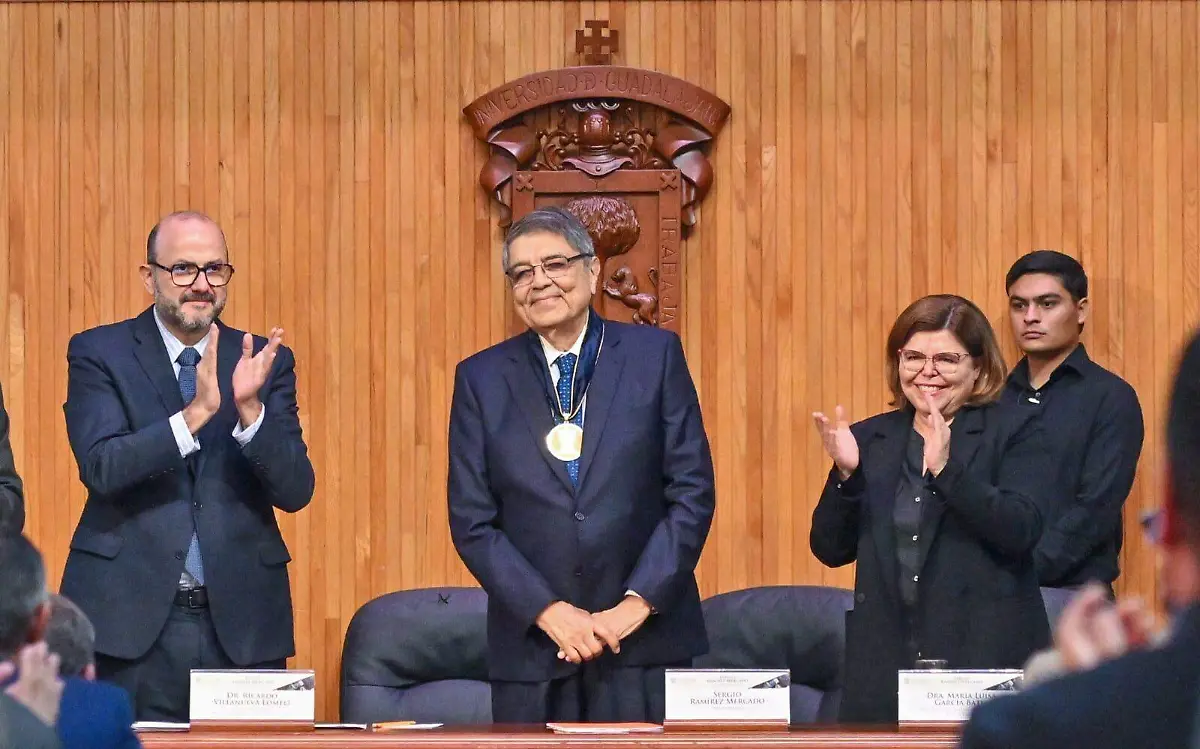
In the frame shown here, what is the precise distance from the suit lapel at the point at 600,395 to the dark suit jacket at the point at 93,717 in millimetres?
2118

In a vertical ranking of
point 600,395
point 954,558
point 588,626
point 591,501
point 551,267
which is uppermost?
point 551,267

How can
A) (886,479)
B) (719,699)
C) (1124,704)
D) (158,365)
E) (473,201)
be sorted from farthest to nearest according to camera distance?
(473,201)
(158,365)
(886,479)
(719,699)
(1124,704)

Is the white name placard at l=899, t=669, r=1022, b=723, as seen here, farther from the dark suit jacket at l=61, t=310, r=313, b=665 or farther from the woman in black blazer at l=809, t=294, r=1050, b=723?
the dark suit jacket at l=61, t=310, r=313, b=665

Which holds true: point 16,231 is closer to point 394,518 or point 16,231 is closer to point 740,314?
point 394,518

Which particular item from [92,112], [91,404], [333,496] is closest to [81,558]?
[91,404]

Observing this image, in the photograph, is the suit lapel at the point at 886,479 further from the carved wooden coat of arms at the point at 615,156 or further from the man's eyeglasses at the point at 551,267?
the carved wooden coat of arms at the point at 615,156

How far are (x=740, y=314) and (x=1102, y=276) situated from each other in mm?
1186

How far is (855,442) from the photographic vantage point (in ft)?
11.9

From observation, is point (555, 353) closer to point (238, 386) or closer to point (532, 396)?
point (532, 396)

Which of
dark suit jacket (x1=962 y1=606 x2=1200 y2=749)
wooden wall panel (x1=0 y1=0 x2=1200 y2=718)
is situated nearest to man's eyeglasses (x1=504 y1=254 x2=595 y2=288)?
wooden wall panel (x1=0 y1=0 x2=1200 y2=718)

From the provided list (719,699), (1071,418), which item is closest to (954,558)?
(719,699)

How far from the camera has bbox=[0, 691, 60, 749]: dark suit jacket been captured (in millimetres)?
1179

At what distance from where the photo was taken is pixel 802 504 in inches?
217

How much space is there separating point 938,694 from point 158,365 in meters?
1.86
